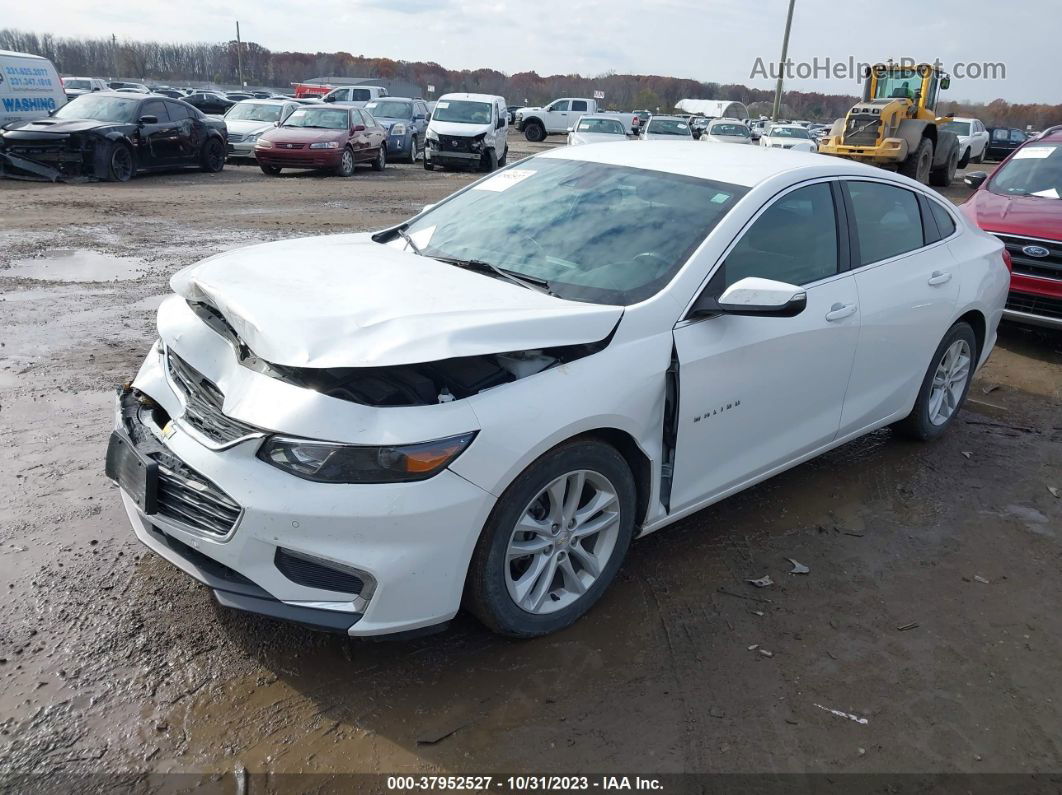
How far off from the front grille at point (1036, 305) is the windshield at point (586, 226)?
15.7 ft

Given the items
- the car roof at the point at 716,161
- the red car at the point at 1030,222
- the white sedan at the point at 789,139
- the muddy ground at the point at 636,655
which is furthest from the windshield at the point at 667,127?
the muddy ground at the point at 636,655

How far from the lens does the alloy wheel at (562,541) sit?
299 centimetres

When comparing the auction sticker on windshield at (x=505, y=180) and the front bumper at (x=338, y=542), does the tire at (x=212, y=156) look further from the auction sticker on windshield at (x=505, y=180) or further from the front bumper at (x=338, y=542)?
the front bumper at (x=338, y=542)

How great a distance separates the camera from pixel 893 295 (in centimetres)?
432

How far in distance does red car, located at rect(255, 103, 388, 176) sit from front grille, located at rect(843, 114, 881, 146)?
36.2 feet

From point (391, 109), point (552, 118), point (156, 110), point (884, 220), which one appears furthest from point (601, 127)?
point (884, 220)

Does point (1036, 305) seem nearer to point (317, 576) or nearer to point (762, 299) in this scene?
point (762, 299)

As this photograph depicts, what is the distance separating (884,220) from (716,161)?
3.47 ft

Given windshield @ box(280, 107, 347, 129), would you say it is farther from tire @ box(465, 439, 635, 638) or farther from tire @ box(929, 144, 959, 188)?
tire @ box(465, 439, 635, 638)

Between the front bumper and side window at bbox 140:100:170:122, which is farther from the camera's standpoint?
side window at bbox 140:100:170:122

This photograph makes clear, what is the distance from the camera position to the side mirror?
10.6ft

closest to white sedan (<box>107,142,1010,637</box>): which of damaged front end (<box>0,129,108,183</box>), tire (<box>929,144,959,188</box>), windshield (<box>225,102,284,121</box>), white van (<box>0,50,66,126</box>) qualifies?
damaged front end (<box>0,129,108,183</box>)

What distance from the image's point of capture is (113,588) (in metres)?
3.32

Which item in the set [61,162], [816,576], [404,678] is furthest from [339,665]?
[61,162]
